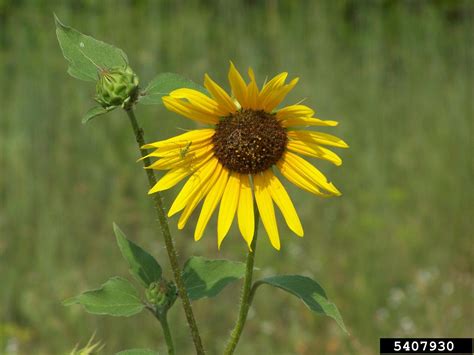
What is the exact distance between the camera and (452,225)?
3.84 meters

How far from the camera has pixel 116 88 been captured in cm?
104

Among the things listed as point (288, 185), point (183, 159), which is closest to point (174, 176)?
point (183, 159)

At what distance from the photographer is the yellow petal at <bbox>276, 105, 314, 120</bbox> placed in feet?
3.78

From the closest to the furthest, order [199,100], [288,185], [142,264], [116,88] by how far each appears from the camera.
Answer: [116,88] → [199,100] → [142,264] → [288,185]

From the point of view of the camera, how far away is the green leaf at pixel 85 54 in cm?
112

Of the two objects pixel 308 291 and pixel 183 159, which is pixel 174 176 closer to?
pixel 183 159

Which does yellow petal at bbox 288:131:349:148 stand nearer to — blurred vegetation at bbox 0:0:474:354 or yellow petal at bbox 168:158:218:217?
yellow petal at bbox 168:158:218:217

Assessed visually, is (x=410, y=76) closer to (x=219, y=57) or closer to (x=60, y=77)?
(x=219, y=57)

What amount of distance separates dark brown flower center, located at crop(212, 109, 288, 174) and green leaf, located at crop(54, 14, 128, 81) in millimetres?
204

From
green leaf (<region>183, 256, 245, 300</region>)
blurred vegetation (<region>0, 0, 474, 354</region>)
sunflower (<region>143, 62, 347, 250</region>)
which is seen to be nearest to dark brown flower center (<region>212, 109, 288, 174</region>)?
sunflower (<region>143, 62, 347, 250</region>)

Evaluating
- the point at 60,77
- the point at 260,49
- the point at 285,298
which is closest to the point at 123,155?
the point at 60,77

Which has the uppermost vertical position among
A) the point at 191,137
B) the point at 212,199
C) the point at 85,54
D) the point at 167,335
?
the point at 85,54

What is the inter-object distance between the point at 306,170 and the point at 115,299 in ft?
1.25

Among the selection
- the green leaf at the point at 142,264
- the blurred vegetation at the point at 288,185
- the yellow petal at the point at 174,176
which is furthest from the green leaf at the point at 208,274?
the blurred vegetation at the point at 288,185
